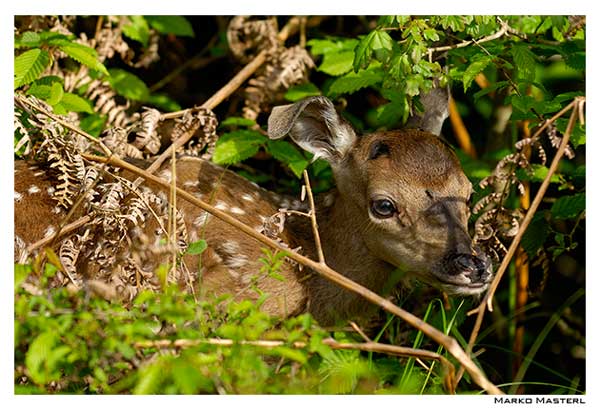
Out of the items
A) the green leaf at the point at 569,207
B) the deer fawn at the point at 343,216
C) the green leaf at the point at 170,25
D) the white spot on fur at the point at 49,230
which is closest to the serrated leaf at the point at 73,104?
the deer fawn at the point at 343,216

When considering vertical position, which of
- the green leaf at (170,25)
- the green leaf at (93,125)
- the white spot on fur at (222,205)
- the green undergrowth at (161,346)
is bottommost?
the white spot on fur at (222,205)

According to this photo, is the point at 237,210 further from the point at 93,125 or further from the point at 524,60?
the point at 524,60

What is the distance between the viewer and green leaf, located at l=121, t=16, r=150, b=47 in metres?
6.52

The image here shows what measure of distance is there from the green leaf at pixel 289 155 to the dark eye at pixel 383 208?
91 cm

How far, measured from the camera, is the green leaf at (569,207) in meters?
5.45

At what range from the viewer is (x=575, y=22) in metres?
5.28

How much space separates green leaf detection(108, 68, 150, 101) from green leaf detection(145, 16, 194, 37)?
1.49 feet

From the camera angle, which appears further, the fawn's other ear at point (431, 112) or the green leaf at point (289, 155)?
the green leaf at point (289, 155)

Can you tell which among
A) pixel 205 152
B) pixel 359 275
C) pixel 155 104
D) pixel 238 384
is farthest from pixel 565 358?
pixel 238 384

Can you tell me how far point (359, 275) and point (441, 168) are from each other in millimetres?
789

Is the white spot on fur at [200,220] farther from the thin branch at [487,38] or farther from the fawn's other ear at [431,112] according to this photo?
the thin branch at [487,38]

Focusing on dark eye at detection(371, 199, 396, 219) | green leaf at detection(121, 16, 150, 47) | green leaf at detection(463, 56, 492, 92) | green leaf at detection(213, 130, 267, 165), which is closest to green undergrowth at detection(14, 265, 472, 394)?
dark eye at detection(371, 199, 396, 219)

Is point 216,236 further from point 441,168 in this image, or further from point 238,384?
point 238,384

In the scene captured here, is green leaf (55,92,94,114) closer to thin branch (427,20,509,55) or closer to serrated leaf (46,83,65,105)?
serrated leaf (46,83,65,105)
